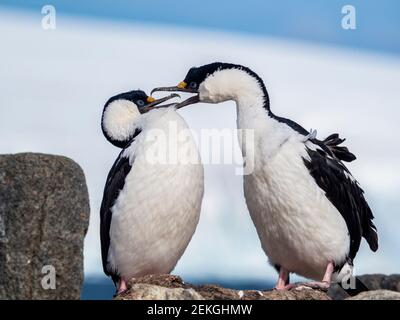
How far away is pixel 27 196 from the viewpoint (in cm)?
409

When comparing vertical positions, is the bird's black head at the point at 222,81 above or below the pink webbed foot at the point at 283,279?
above

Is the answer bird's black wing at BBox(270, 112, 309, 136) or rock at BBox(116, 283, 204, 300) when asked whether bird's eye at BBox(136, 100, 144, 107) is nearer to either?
bird's black wing at BBox(270, 112, 309, 136)

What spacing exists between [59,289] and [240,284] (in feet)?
7.89

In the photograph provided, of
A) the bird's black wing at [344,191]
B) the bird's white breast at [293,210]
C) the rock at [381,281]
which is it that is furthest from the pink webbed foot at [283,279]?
the rock at [381,281]

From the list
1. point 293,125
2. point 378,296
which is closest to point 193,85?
point 293,125

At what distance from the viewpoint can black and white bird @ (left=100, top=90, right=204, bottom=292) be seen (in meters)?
4.90

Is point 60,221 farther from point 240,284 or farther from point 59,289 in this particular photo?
point 240,284

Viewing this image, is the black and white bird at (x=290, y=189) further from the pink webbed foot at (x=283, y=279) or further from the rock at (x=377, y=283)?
the rock at (x=377, y=283)

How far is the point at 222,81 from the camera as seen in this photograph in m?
5.16

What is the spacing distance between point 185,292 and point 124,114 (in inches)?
54.5

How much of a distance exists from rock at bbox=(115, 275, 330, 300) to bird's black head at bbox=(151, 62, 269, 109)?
1.02 m

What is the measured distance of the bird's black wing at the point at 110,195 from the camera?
5086 mm
